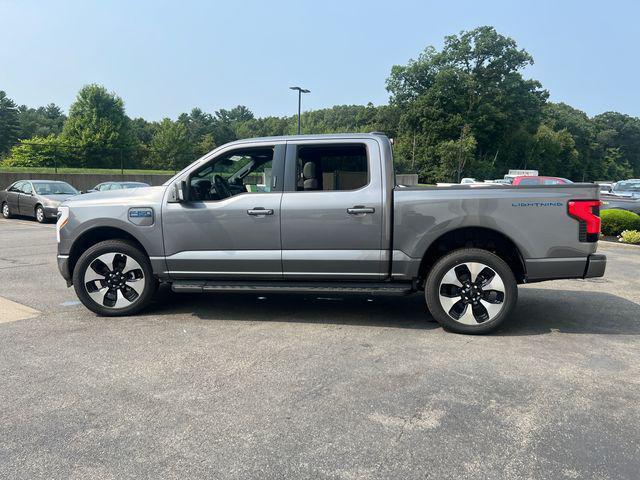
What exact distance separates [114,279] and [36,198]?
1394cm

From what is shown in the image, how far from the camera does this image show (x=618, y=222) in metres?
13.5

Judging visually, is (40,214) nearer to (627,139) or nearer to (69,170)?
(69,170)

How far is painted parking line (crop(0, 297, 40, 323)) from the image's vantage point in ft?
18.1

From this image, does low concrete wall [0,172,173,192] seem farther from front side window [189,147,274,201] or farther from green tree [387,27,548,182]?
green tree [387,27,548,182]

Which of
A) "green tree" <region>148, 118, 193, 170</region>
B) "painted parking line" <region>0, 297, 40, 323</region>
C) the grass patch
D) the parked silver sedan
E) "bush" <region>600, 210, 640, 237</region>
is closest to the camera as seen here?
"painted parking line" <region>0, 297, 40, 323</region>

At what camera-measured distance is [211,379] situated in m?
3.87

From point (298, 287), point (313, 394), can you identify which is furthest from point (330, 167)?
point (313, 394)

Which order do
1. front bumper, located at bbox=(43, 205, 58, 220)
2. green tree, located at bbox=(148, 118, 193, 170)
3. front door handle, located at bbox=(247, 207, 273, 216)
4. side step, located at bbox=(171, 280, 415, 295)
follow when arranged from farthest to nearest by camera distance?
green tree, located at bbox=(148, 118, 193, 170) < front bumper, located at bbox=(43, 205, 58, 220) < front door handle, located at bbox=(247, 207, 273, 216) < side step, located at bbox=(171, 280, 415, 295)

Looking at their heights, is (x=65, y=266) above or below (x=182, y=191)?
below

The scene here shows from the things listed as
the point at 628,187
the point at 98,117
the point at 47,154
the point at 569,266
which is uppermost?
the point at 98,117

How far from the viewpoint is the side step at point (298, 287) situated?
5.02 metres

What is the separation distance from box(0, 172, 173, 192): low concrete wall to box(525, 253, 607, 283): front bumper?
2310 centimetres

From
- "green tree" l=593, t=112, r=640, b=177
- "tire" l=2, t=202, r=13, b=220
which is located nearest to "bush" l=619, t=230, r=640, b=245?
"tire" l=2, t=202, r=13, b=220

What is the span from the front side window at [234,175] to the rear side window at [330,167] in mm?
376
